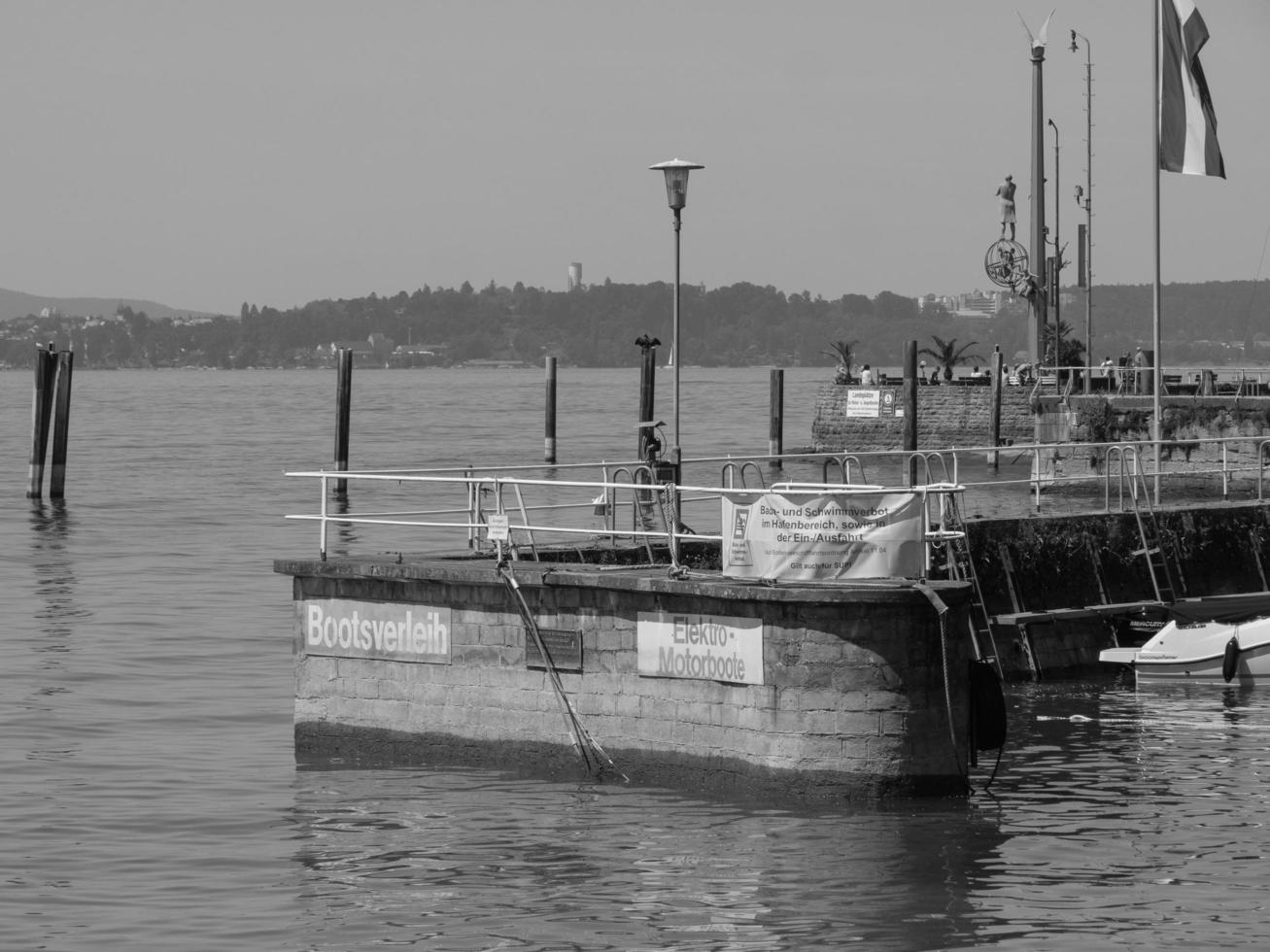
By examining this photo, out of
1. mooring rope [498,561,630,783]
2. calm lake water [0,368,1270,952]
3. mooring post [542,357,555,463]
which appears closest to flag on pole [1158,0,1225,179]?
calm lake water [0,368,1270,952]

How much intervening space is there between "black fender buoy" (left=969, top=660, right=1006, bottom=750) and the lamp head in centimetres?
1107

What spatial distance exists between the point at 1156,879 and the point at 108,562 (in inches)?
1126

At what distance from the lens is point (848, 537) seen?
53.8 ft

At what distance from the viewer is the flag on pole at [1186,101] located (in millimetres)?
30609

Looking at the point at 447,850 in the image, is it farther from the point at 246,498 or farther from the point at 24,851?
the point at 246,498

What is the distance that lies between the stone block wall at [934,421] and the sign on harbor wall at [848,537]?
4040 cm

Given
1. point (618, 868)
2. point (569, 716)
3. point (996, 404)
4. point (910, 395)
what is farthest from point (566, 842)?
point (996, 404)

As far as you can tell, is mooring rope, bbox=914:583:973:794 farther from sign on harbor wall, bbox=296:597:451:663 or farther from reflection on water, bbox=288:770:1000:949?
sign on harbor wall, bbox=296:597:451:663

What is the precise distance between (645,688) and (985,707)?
2892 mm

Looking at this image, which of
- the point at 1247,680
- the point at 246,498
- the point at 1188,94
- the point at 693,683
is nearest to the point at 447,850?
the point at 693,683

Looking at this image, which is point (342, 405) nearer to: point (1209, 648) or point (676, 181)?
point (676, 181)

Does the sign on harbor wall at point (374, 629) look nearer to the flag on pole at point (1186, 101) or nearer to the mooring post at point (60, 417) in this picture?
the flag on pole at point (1186, 101)

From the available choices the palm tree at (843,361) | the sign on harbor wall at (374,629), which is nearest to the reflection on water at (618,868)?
the sign on harbor wall at (374,629)

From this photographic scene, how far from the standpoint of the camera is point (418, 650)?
1867 cm
